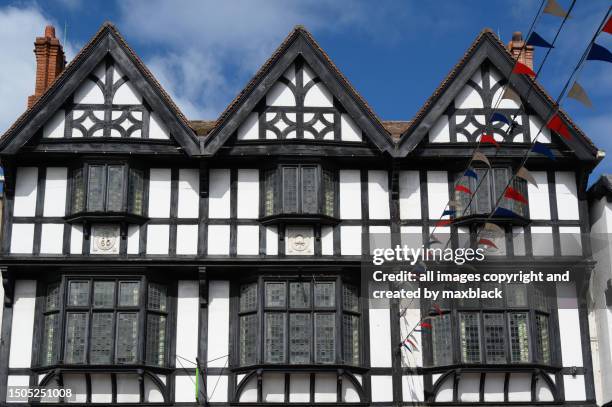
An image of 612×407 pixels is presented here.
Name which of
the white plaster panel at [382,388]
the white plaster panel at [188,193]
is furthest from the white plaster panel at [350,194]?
the white plaster panel at [382,388]

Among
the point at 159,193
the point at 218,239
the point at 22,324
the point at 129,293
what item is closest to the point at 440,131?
the point at 218,239

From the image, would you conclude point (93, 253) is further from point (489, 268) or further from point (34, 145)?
point (489, 268)

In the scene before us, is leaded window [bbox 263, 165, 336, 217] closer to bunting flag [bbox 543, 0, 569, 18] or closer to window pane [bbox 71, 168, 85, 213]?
window pane [bbox 71, 168, 85, 213]

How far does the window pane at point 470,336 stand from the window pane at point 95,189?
9321 mm

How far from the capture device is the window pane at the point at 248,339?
2284cm

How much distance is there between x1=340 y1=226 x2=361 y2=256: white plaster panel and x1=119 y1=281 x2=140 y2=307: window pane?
514 centimetres

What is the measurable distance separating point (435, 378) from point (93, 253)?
890 centimetres

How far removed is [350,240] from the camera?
2391cm

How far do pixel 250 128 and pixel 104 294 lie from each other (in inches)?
219

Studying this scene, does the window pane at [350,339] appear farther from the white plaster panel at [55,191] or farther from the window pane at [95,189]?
the white plaster panel at [55,191]

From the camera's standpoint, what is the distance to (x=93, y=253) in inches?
922

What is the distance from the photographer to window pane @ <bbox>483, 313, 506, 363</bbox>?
22.9m

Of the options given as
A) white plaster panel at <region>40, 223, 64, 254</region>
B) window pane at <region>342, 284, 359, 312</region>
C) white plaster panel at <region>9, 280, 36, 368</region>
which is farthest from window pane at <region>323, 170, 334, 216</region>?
white plaster panel at <region>9, 280, 36, 368</region>

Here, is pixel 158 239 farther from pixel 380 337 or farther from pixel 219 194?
pixel 380 337
